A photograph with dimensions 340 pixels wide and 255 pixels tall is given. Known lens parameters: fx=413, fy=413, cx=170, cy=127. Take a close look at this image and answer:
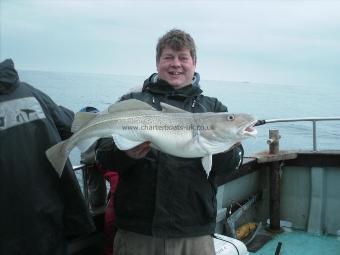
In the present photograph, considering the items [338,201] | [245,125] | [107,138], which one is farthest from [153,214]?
[338,201]

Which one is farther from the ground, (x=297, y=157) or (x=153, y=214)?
(x=153, y=214)

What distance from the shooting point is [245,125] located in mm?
3092

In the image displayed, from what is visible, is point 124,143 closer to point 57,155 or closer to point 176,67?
point 57,155

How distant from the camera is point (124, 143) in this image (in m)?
3.19

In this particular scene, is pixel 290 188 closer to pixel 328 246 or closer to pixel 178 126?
pixel 328 246

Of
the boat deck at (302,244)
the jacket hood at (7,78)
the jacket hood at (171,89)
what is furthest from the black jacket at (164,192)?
the boat deck at (302,244)

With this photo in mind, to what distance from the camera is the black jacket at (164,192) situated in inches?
135

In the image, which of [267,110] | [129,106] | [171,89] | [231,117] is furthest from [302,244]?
[267,110]

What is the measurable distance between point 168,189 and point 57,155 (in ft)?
3.11

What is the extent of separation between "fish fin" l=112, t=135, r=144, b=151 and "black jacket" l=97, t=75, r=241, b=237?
0.56 ft

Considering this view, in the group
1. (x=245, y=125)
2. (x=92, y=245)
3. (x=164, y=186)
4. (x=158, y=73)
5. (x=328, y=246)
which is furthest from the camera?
(x=328, y=246)

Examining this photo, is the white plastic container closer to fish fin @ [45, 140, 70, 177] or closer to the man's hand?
the man's hand

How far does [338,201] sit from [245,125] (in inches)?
207

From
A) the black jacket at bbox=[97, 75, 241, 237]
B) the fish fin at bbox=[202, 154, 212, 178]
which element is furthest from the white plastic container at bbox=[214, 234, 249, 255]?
the fish fin at bbox=[202, 154, 212, 178]
